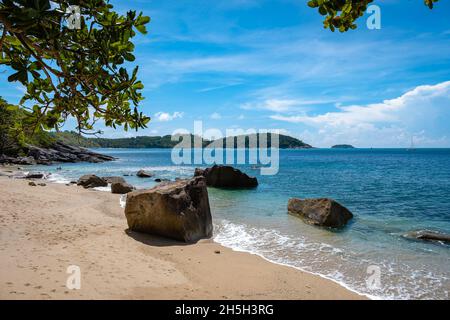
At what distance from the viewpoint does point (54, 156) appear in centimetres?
7344

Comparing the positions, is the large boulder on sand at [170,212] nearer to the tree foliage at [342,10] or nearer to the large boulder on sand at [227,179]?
the tree foliage at [342,10]

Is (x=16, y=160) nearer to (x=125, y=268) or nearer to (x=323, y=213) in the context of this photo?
(x=323, y=213)

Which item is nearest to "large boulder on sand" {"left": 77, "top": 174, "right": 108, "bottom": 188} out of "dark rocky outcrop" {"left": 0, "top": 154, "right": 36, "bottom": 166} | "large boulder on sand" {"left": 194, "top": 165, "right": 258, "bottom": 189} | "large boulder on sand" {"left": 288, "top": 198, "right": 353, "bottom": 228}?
"large boulder on sand" {"left": 194, "top": 165, "right": 258, "bottom": 189}

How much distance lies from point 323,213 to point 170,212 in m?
8.11

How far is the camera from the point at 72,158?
7794 cm

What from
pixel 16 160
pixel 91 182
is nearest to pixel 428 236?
pixel 91 182

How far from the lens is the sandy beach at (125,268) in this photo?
23.5ft

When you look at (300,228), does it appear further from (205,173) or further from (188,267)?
(205,173)

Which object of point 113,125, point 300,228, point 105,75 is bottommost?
point 300,228

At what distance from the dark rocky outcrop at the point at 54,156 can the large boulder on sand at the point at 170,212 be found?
164ft

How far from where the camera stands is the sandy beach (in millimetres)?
7148

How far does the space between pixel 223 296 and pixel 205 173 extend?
27.7 meters

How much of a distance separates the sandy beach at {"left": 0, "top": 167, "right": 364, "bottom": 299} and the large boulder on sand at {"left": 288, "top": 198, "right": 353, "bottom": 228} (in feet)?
20.8
